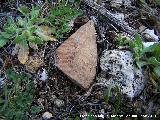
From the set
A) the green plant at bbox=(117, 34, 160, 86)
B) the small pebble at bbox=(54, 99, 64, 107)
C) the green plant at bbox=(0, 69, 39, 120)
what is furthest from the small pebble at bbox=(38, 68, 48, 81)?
the green plant at bbox=(117, 34, 160, 86)

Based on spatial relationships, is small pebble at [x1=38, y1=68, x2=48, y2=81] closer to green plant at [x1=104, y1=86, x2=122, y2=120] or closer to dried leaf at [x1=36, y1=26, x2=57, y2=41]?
dried leaf at [x1=36, y1=26, x2=57, y2=41]

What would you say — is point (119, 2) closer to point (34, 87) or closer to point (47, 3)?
point (47, 3)

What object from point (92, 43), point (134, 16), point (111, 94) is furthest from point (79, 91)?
point (134, 16)

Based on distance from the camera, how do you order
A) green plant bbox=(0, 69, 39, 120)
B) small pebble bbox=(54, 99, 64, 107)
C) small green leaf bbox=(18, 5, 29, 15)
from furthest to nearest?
1. small green leaf bbox=(18, 5, 29, 15)
2. small pebble bbox=(54, 99, 64, 107)
3. green plant bbox=(0, 69, 39, 120)

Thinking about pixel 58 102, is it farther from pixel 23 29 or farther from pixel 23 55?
pixel 23 29

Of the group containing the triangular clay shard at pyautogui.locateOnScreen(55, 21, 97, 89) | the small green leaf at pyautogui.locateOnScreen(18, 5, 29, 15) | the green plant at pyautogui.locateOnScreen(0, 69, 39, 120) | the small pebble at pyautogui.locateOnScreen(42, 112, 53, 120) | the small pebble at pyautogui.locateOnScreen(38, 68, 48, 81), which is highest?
the small green leaf at pyautogui.locateOnScreen(18, 5, 29, 15)

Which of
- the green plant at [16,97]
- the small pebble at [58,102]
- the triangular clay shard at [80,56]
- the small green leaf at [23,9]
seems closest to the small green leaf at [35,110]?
the green plant at [16,97]

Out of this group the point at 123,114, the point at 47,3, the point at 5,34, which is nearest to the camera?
the point at 123,114

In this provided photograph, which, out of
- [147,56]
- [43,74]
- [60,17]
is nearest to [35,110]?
[43,74]

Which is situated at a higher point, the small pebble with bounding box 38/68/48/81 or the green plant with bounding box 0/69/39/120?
the small pebble with bounding box 38/68/48/81
